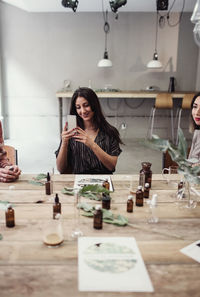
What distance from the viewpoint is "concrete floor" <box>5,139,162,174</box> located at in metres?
3.99

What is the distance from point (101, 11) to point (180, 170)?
5.15 meters

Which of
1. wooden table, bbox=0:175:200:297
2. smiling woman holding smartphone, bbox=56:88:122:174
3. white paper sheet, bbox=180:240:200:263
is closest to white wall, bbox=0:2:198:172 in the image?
smiling woman holding smartphone, bbox=56:88:122:174

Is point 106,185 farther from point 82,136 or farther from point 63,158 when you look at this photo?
point 63,158

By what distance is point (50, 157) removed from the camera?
457 centimetres

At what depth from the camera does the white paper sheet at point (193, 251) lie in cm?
92

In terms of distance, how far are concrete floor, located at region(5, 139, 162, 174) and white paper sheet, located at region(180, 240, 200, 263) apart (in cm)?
272

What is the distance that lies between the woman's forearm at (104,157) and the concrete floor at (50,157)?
1700 millimetres

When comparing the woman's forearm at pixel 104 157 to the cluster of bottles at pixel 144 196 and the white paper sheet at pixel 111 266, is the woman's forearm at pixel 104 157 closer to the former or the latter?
the cluster of bottles at pixel 144 196

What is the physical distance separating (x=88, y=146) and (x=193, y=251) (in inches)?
45.4

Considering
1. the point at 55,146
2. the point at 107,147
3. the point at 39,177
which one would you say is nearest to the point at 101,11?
the point at 55,146

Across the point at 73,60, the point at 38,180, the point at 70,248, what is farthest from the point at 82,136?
the point at 73,60

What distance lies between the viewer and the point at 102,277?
807 millimetres

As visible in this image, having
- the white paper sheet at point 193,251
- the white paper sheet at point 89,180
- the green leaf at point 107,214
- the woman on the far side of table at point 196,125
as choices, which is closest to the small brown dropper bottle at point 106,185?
the white paper sheet at point 89,180

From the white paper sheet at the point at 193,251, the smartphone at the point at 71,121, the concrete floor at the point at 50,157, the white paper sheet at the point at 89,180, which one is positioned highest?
the smartphone at the point at 71,121
